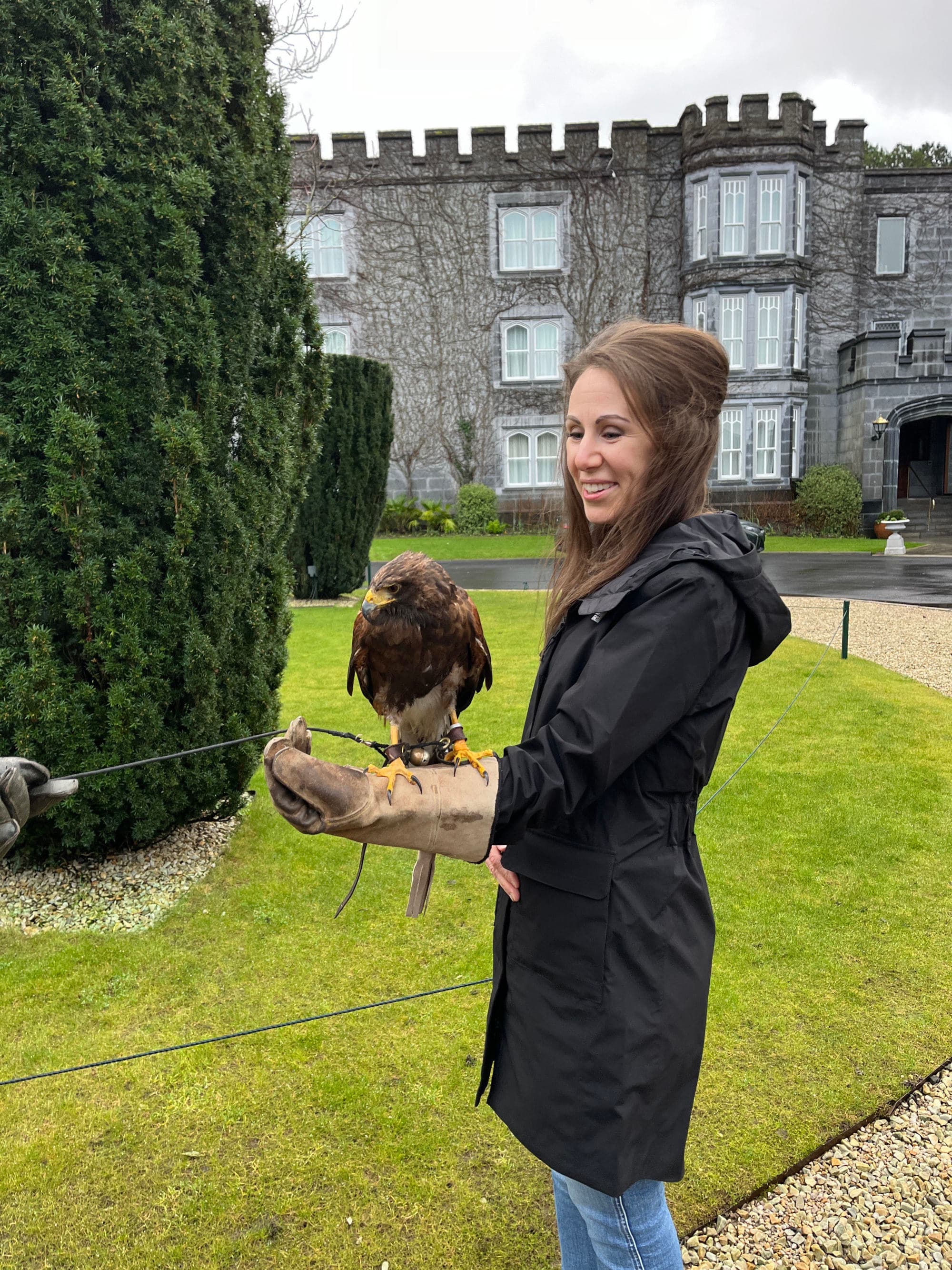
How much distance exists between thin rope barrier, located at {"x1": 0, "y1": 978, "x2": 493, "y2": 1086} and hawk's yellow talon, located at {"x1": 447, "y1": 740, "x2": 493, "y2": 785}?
1.68 meters

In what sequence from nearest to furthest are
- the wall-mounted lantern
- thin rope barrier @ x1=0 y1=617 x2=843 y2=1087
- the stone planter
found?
thin rope barrier @ x1=0 y1=617 x2=843 y2=1087
the stone planter
the wall-mounted lantern

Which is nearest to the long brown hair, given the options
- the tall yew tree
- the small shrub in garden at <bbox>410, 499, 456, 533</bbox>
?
the tall yew tree

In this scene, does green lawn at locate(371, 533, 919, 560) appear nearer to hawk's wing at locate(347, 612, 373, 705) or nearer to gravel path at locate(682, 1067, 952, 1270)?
gravel path at locate(682, 1067, 952, 1270)

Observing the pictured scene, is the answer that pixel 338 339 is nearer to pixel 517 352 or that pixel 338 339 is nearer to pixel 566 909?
pixel 517 352

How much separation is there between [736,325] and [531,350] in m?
6.33

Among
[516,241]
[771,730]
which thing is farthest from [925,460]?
[771,730]

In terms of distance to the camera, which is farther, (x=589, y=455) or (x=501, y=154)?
(x=501, y=154)

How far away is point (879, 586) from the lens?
14.6 metres

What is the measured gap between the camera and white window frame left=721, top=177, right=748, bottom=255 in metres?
23.9

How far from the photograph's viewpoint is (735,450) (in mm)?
25109

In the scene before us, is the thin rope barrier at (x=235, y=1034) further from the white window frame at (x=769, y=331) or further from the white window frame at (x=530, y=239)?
the white window frame at (x=530, y=239)

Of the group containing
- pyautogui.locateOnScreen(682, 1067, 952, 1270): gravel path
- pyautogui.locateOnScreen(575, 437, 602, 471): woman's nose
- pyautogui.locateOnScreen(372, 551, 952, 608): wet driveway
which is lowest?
pyautogui.locateOnScreen(682, 1067, 952, 1270): gravel path

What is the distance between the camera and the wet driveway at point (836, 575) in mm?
13766

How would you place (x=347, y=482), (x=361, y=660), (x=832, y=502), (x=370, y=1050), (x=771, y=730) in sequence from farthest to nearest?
(x=832, y=502) → (x=347, y=482) → (x=771, y=730) → (x=370, y=1050) → (x=361, y=660)
